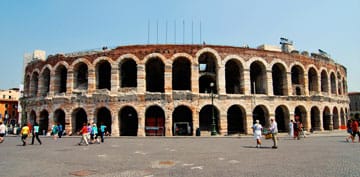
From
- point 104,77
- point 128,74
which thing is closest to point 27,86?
point 104,77

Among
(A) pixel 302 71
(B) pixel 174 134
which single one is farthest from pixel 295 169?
(A) pixel 302 71

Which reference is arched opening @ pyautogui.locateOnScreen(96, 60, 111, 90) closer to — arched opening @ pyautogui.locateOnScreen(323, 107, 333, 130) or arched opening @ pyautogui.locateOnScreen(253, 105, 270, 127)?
arched opening @ pyautogui.locateOnScreen(253, 105, 270, 127)

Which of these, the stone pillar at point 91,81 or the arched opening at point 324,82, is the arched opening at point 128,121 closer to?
the stone pillar at point 91,81

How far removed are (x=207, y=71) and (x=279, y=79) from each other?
334 inches

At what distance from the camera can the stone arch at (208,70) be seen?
25562 mm

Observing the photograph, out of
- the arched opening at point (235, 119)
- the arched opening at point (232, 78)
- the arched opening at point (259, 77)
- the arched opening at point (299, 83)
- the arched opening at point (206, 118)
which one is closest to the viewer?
the arched opening at point (206, 118)

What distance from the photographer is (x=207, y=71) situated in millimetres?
28750

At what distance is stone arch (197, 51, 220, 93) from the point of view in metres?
25.6

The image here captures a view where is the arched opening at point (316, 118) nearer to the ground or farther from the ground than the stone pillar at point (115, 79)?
nearer to the ground

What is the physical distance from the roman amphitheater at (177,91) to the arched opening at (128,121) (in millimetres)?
107

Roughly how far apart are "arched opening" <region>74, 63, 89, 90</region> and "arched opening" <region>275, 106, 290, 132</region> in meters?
22.0

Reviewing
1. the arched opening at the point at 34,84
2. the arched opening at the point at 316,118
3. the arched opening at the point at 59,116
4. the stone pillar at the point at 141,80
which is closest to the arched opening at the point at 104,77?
the arched opening at the point at 59,116

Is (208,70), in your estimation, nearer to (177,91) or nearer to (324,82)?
(177,91)

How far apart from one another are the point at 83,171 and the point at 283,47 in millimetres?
32105
